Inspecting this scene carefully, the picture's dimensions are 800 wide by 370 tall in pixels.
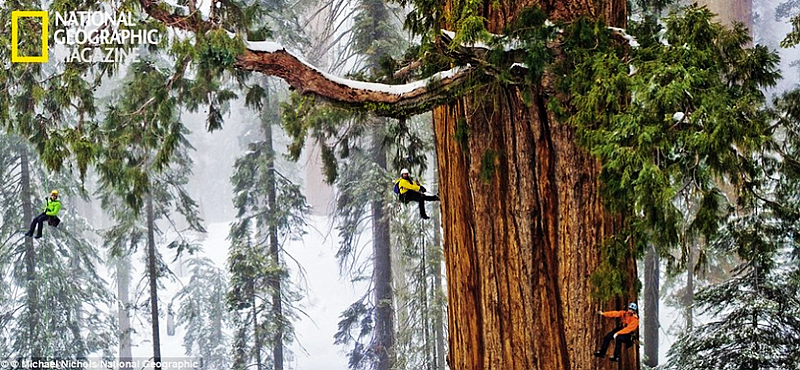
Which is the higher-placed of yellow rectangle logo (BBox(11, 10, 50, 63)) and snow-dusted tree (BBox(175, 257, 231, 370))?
yellow rectangle logo (BBox(11, 10, 50, 63))

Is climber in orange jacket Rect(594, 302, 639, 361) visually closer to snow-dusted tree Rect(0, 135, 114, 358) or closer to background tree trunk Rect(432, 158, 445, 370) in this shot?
background tree trunk Rect(432, 158, 445, 370)

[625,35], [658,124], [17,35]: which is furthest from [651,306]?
[658,124]

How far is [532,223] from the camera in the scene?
3.75m

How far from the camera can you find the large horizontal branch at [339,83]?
144 inches

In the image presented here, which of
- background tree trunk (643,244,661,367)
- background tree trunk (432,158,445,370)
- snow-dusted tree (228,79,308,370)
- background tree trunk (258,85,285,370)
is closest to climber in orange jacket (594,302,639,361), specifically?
background tree trunk (643,244,661,367)

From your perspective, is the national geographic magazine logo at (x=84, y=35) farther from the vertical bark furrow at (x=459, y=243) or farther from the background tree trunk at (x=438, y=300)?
the background tree trunk at (x=438, y=300)

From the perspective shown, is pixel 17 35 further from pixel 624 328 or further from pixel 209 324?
pixel 209 324

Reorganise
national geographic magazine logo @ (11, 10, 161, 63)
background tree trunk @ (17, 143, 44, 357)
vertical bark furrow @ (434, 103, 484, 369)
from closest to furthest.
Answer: vertical bark furrow @ (434, 103, 484, 369) → national geographic magazine logo @ (11, 10, 161, 63) → background tree trunk @ (17, 143, 44, 357)

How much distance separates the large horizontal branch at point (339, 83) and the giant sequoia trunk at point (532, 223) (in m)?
0.15

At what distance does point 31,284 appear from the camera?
44.9 ft

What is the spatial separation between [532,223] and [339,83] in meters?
1.09

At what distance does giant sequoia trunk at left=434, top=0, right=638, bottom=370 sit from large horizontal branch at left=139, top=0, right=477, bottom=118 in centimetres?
15

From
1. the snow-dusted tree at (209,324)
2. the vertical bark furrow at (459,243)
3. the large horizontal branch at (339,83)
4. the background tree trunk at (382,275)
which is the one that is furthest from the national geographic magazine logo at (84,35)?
the snow-dusted tree at (209,324)

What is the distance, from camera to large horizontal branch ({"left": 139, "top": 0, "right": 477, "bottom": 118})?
12.0 ft
